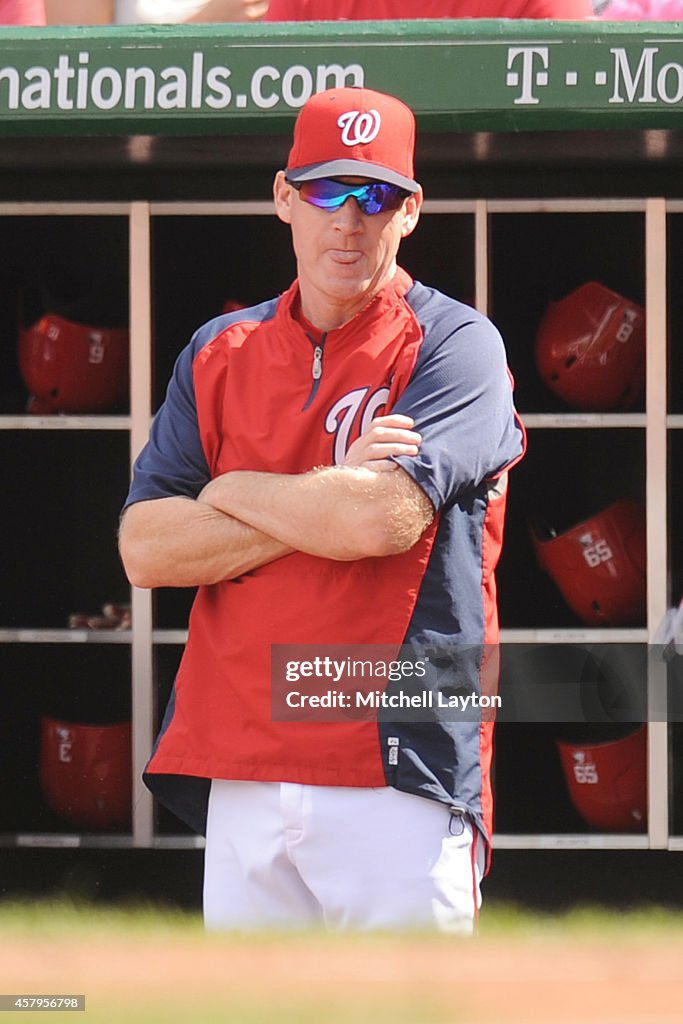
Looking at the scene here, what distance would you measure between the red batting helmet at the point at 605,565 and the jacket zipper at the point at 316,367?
170 cm

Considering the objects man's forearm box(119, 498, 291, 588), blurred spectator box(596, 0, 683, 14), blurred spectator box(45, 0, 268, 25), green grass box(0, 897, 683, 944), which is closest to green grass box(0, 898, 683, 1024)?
green grass box(0, 897, 683, 944)

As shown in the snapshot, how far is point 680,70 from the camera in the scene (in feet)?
9.27

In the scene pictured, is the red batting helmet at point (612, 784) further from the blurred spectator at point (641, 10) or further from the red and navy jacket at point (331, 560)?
the blurred spectator at point (641, 10)

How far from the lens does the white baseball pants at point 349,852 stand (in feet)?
6.06

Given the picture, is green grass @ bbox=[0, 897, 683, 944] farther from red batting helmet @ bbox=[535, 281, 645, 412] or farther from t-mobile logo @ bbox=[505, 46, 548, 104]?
red batting helmet @ bbox=[535, 281, 645, 412]

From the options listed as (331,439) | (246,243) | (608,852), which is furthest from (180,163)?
(608,852)

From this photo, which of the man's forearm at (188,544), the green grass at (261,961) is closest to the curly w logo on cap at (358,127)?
the man's forearm at (188,544)

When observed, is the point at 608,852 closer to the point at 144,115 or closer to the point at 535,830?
the point at 535,830

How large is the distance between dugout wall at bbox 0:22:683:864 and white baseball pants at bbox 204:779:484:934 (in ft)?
5.21

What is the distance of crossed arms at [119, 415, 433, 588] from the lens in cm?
184

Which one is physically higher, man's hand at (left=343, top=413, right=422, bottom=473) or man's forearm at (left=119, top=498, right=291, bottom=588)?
man's hand at (left=343, top=413, right=422, bottom=473)

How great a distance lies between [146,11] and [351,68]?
1201 mm

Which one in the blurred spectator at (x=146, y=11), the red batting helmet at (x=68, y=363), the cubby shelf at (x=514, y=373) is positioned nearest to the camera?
the cubby shelf at (x=514, y=373)

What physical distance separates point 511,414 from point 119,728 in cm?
203
